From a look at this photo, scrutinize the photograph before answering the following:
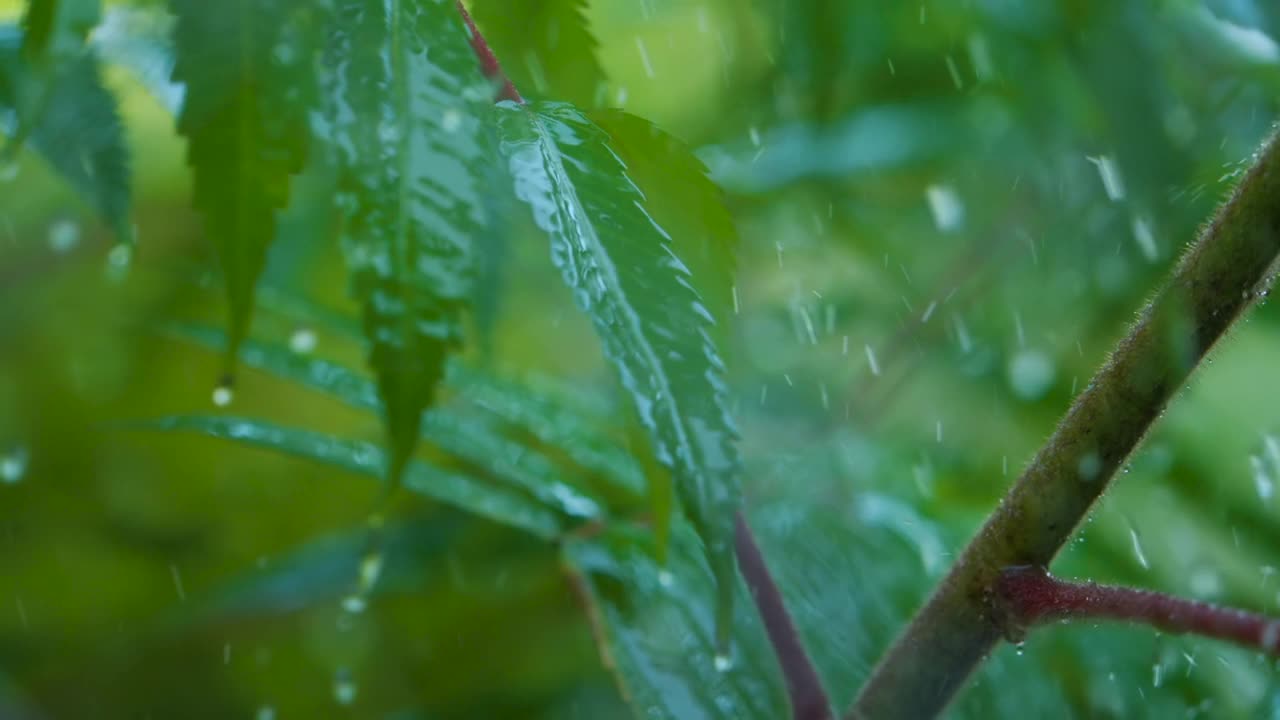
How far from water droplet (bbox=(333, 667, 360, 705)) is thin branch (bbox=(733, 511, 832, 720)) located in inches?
16.8

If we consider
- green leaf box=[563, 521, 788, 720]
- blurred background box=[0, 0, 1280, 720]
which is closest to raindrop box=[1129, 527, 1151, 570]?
blurred background box=[0, 0, 1280, 720]

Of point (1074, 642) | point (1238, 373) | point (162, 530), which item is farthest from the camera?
point (162, 530)

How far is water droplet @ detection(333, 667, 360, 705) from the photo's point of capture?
0.74 meters

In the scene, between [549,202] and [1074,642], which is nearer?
[549,202]

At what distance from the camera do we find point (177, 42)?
1.07 feet

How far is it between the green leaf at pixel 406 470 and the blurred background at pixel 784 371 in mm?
95

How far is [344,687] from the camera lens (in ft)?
2.44

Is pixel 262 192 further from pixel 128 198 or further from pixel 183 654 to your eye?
pixel 183 654

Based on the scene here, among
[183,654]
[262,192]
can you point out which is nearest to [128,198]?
[262,192]

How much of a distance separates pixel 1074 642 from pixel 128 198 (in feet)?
1.79

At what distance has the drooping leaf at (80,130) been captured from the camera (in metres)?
0.47

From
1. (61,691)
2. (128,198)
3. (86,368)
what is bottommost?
(61,691)

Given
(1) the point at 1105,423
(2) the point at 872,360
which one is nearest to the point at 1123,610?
(1) the point at 1105,423

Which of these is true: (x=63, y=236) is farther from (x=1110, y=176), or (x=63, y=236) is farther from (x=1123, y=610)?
(x=1123, y=610)
